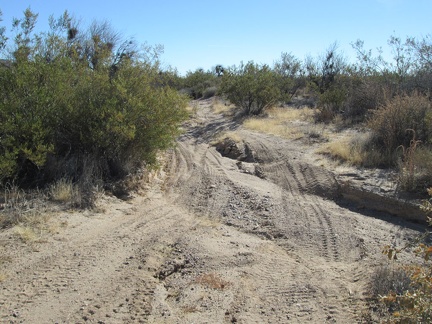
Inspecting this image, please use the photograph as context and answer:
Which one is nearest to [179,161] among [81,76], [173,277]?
[81,76]

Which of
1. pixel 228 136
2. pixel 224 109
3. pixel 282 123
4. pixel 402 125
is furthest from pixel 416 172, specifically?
pixel 224 109

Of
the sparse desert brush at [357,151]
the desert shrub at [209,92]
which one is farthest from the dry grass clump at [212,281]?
the desert shrub at [209,92]

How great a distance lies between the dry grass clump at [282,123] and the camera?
546 inches

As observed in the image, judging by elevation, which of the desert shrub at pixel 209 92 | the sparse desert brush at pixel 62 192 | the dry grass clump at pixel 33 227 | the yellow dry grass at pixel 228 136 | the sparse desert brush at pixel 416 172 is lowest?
the dry grass clump at pixel 33 227

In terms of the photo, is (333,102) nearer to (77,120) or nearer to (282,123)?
(282,123)

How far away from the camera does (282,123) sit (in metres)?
16.0

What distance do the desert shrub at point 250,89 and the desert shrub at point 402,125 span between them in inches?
329

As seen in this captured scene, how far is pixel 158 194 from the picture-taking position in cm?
Answer: 817

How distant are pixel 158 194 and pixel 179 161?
2.90 meters

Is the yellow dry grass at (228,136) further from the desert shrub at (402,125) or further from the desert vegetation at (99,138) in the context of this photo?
the desert shrub at (402,125)

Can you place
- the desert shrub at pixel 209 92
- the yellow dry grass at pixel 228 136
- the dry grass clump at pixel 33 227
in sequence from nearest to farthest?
the dry grass clump at pixel 33 227 → the yellow dry grass at pixel 228 136 → the desert shrub at pixel 209 92

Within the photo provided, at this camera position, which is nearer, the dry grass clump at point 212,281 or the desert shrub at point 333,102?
the dry grass clump at point 212,281

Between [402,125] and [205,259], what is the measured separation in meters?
7.31

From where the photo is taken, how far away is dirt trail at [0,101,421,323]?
13.6 feet
